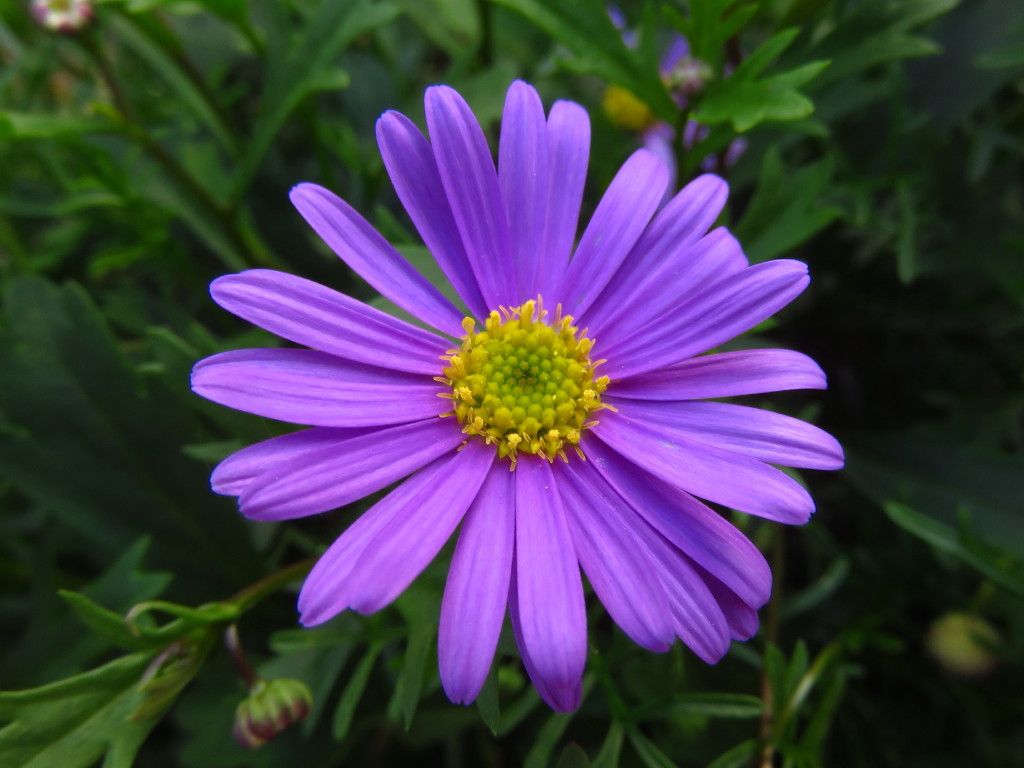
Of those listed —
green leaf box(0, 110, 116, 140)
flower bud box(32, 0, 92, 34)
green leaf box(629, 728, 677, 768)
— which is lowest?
green leaf box(629, 728, 677, 768)

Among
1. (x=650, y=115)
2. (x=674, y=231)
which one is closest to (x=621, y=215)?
(x=674, y=231)

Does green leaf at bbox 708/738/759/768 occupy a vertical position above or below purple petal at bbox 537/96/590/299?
below

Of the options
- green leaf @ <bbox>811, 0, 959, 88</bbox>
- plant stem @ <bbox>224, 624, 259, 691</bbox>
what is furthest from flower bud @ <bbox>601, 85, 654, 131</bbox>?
plant stem @ <bbox>224, 624, 259, 691</bbox>

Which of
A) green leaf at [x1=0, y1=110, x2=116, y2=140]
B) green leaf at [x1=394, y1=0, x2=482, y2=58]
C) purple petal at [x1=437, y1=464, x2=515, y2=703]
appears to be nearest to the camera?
purple petal at [x1=437, y1=464, x2=515, y2=703]

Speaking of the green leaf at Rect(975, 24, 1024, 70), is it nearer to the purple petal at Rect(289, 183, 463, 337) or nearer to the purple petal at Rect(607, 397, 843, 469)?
→ the purple petal at Rect(607, 397, 843, 469)

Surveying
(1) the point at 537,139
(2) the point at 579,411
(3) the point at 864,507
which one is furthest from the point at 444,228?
(3) the point at 864,507

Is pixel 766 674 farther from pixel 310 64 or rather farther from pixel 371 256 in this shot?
pixel 310 64

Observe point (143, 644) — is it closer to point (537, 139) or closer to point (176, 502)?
point (176, 502)
